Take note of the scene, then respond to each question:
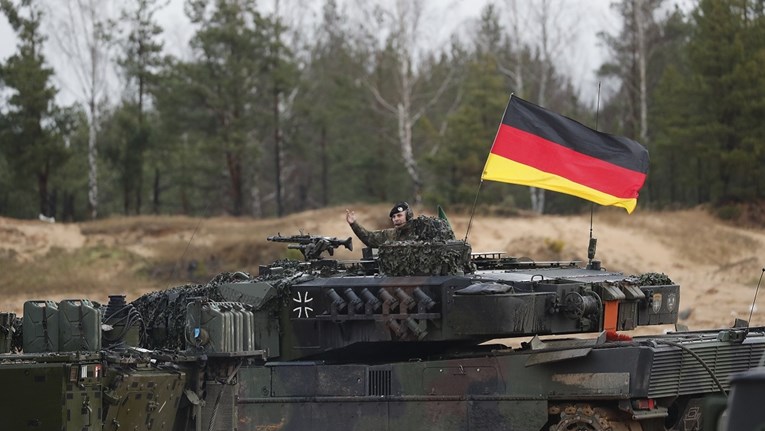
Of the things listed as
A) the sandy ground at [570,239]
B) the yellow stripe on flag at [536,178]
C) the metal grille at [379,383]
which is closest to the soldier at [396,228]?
the yellow stripe on flag at [536,178]

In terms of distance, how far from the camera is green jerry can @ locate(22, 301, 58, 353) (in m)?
13.2

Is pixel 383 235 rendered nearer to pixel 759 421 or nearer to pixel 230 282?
pixel 230 282

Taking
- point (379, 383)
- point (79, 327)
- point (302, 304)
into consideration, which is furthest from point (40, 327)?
point (379, 383)

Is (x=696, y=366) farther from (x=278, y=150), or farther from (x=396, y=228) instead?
(x=278, y=150)

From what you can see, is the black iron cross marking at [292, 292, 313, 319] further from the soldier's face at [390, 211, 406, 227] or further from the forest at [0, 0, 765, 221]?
the forest at [0, 0, 765, 221]

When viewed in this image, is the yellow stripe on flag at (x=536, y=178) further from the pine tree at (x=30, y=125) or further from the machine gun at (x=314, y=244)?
the pine tree at (x=30, y=125)

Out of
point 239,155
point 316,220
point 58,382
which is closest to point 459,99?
point 239,155

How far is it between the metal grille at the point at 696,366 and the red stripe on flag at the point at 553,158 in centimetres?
310

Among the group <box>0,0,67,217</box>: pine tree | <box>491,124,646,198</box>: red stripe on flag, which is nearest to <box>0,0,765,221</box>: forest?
<box>0,0,67,217</box>: pine tree

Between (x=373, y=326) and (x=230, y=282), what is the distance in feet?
6.63

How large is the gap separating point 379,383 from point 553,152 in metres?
3.91

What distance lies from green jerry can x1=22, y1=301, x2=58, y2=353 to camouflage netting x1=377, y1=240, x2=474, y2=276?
364cm

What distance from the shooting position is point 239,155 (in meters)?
51.5

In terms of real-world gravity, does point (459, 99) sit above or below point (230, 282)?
above
